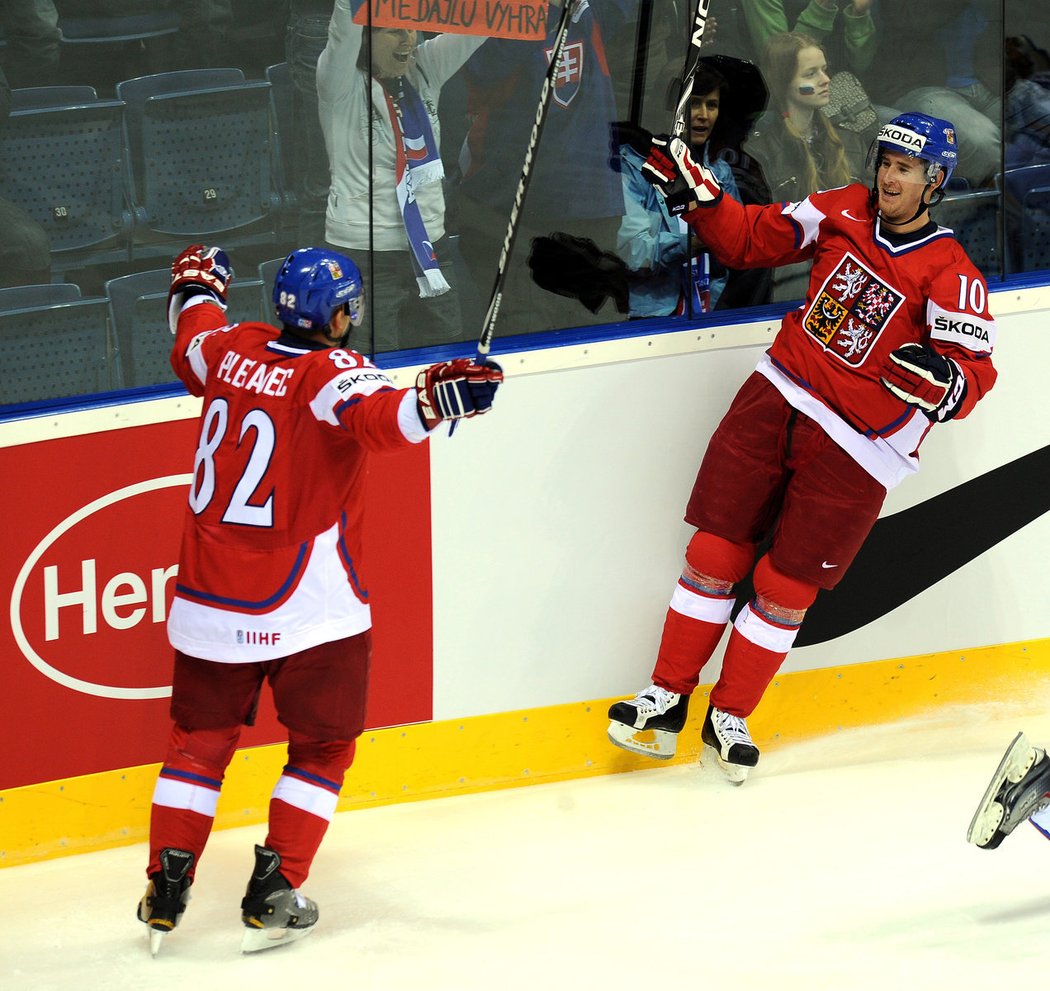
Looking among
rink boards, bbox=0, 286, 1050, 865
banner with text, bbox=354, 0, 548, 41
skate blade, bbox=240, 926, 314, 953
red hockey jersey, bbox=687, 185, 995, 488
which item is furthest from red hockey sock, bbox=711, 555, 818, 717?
banner with text, bbox=354, 0, 548, 41

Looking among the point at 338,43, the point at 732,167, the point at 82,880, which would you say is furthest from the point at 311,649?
the point at 732,167

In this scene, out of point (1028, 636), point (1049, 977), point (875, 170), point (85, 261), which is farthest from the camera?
point (1028, 636)

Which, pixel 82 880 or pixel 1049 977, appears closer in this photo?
pixel 1049 977

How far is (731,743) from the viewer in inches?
152

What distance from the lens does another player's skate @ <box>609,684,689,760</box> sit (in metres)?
3.85

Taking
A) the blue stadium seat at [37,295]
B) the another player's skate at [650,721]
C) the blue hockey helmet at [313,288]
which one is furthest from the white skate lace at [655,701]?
the blue stadium seat at [37,295]

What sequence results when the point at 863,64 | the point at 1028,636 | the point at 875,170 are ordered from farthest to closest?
the point at 1028,636 < the point at 863,64 < the point at 875,170

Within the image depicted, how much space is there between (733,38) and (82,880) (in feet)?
7.84

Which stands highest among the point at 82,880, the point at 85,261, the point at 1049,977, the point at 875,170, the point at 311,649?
the point at 875,170

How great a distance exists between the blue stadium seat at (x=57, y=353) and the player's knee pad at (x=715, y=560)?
1.36 meters

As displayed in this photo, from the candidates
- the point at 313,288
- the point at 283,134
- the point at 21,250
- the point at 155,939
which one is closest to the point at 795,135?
the point at 283,134

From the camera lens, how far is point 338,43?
348cm

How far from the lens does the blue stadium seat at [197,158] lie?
11.0 feet

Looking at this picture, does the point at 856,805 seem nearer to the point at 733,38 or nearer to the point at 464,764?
the point at 464,764
